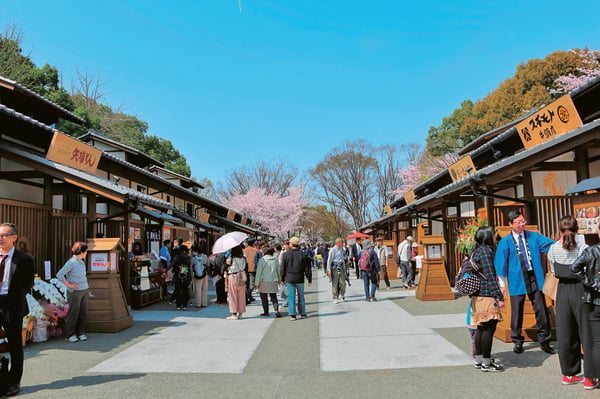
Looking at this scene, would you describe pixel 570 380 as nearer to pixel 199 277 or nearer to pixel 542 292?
pixel 542 292

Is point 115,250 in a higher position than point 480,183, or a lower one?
lower

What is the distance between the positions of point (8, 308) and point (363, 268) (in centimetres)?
867

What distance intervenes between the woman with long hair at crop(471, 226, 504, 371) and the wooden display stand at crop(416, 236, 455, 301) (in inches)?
239

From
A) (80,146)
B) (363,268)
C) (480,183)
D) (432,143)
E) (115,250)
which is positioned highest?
(432,143)

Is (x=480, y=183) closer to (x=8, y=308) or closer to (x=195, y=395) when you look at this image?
(x=195, y=395)

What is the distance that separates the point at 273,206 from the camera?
1662 inches

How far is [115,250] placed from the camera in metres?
8.24

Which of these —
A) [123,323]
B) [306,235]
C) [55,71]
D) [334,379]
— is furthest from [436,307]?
[306,235]

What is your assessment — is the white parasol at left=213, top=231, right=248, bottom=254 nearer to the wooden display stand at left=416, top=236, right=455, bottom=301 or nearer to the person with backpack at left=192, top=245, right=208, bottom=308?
the person with backpack at left=192, top=245, right=208, bottom=308

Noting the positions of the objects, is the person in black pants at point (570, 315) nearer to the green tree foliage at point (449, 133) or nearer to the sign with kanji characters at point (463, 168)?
the sign with kanji characters at point (463, 168)

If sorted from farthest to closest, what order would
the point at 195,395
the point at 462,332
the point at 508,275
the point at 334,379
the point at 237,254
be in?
the point at 237,254
the point at 462,332
the point at 508,275
the point at 334,379
the point at 195,395

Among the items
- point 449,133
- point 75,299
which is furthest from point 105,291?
point 449,133

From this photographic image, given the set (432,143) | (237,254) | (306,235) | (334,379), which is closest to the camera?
(334,379)

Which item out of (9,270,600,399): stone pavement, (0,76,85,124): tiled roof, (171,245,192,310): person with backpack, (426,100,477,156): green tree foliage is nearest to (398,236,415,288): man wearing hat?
(9,270,600,399): stone pavement
